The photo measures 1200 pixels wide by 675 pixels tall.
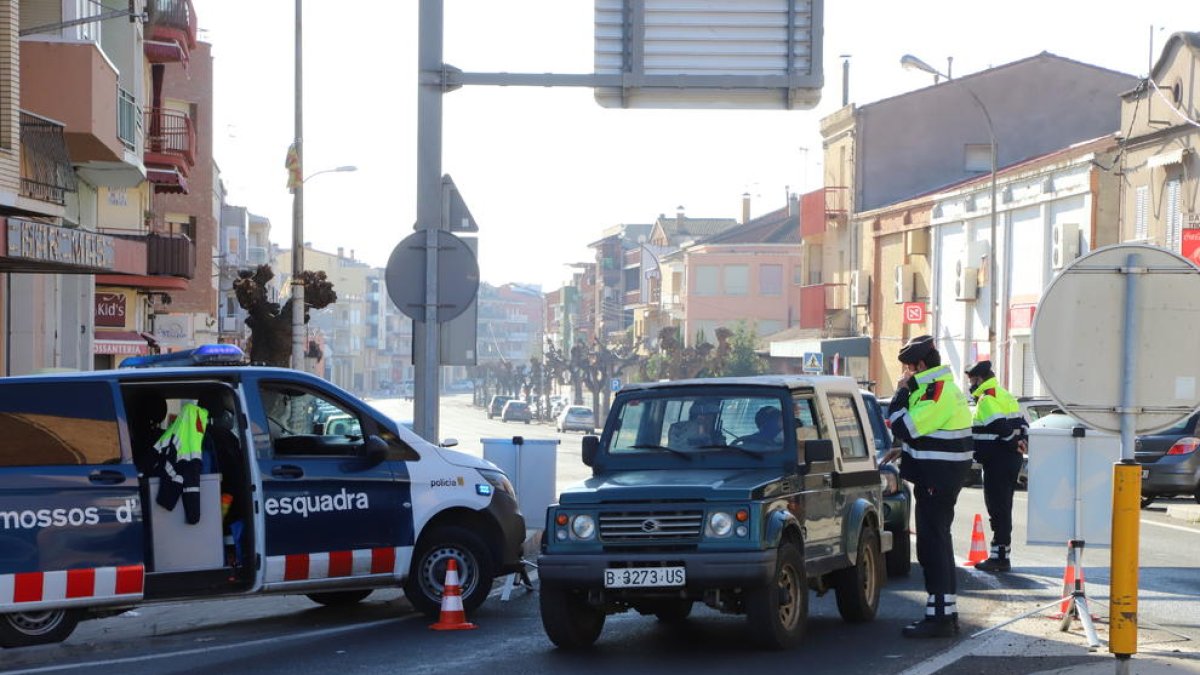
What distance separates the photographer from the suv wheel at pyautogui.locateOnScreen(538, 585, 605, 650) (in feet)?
36.6

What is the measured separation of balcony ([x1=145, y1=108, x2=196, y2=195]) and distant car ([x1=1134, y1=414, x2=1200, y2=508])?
2758 centimetres

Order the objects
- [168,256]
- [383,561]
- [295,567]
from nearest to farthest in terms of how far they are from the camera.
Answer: [295,567], [383,561], [168,256]

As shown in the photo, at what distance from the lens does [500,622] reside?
12969 mm

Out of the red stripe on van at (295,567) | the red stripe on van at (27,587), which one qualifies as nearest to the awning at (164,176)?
the red stripe on van at (295,567)

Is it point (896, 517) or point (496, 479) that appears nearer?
point (496, 479)

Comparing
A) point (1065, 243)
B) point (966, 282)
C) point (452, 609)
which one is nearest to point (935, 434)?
point (452, 609)

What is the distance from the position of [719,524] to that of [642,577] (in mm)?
561

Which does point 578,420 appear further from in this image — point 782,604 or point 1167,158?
point 782,604

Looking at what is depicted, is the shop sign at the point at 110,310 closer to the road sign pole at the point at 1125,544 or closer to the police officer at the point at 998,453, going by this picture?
the police officer at the point at 998,453

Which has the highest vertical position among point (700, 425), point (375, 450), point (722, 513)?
point (700, 425)

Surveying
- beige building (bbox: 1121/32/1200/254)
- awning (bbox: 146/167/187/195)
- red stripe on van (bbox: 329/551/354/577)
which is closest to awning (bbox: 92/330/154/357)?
awning (bbox: 146/167/187/195)

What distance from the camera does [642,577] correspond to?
426 inches

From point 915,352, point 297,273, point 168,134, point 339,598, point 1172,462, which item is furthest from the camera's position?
point 168,134

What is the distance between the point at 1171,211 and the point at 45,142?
2504 cm
